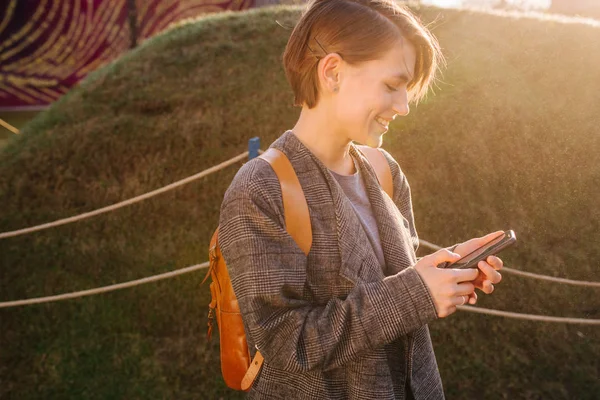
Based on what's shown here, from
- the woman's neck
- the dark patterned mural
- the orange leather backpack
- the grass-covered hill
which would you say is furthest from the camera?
the dark patterned mural

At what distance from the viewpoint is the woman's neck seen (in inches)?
54.1

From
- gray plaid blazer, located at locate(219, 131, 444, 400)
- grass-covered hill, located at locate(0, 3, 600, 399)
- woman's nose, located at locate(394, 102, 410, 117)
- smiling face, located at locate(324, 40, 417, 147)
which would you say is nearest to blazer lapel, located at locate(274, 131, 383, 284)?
gray plaid blazer, located at locate(219, 131, 444, 400)

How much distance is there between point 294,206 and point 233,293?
334 mm

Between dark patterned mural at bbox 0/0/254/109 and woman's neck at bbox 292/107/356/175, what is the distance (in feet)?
30.7

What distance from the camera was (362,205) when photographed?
4.75 feet

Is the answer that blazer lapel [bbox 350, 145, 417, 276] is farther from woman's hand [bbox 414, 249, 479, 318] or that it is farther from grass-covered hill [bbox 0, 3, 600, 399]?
grass-covered hill [bbox 0, 3, 600, 399]

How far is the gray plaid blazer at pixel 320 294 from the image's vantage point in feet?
3.87

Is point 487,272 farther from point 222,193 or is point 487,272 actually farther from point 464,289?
point 222,193

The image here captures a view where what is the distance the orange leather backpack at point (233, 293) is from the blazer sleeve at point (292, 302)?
1.8 inches

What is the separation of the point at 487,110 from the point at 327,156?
389 centimetres

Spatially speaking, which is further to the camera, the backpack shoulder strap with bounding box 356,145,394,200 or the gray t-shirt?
the backpack shoulder strap with bounding box 356,145,394,200

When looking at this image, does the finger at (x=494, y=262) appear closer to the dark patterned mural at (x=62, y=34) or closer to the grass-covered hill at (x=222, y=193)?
the grass-covered hill at (x=222, y=193)

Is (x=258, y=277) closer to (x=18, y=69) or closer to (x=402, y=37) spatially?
(x=402, y=37)

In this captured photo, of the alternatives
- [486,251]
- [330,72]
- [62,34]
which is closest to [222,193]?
[330,72]
